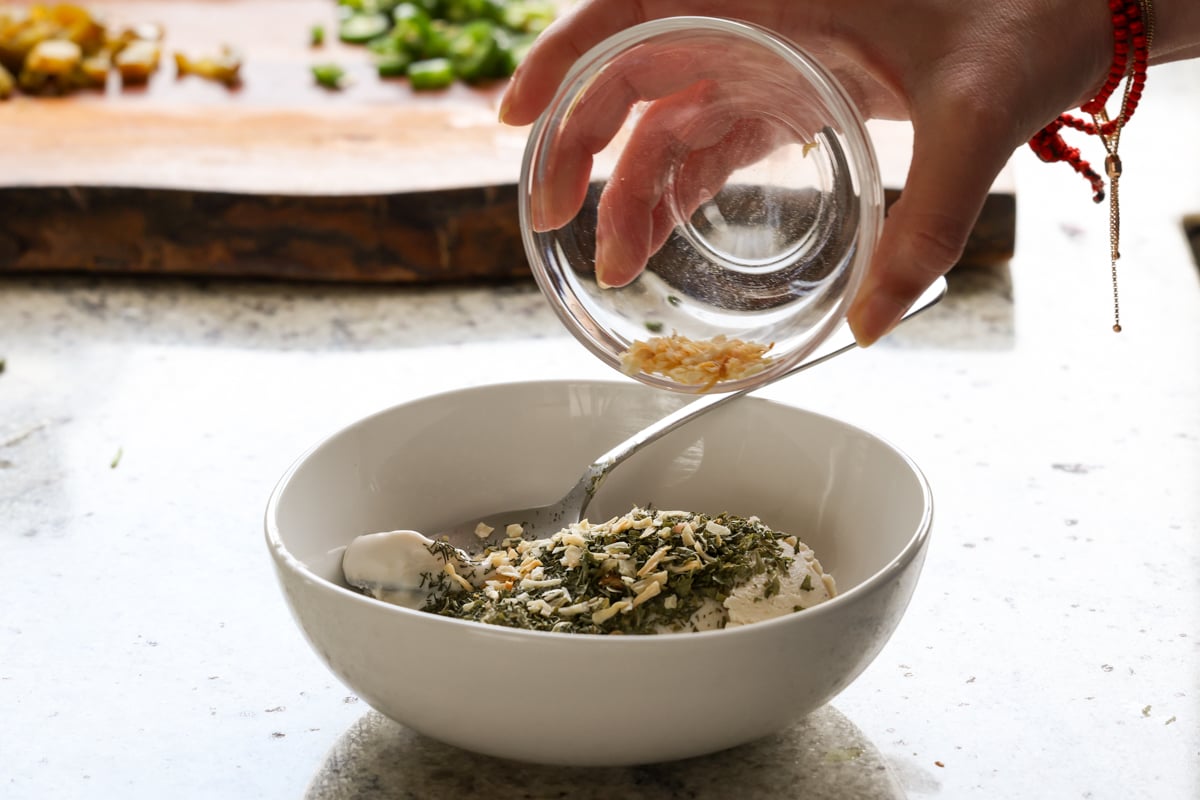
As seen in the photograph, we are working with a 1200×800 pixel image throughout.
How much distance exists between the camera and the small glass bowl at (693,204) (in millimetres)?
786

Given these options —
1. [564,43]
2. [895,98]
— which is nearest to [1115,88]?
[895,98]

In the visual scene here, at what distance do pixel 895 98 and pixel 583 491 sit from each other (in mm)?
351

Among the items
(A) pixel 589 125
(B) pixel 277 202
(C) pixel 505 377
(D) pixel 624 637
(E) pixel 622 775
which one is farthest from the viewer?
(B) pixel 277 202

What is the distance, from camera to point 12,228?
5.15 feet

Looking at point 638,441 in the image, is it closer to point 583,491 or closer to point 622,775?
point 583,491

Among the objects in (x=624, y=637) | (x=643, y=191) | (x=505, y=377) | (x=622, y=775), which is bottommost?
(x=505, y=377)

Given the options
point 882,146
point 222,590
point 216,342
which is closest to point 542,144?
point 222,590

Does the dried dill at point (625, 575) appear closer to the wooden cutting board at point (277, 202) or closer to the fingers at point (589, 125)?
the fingers at point (589, 125)

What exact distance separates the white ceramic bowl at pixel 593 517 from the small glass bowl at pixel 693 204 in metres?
0.09

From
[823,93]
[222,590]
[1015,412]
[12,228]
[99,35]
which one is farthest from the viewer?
[99,35]

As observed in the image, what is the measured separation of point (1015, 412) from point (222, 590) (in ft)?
2.50

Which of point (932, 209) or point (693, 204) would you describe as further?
point (693, 204)

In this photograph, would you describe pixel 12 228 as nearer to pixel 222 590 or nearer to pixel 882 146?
pixel 222 590

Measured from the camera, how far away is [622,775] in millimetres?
729
